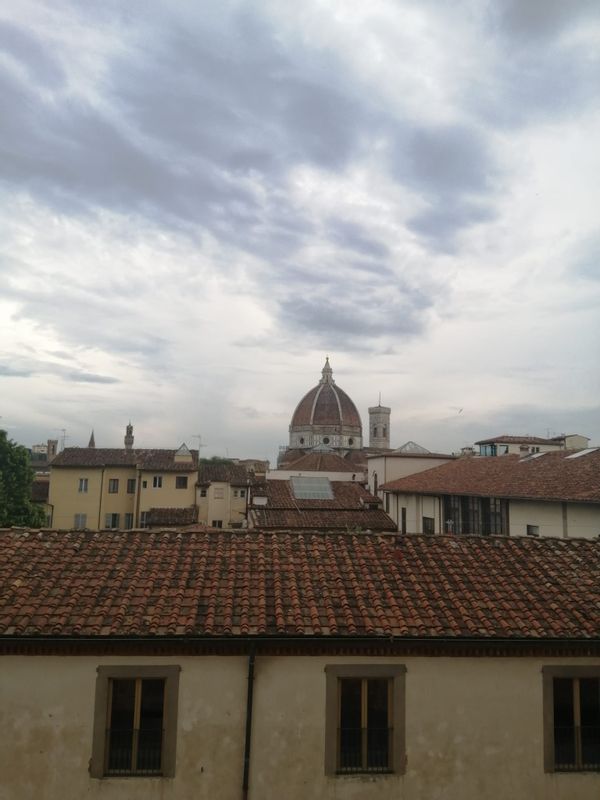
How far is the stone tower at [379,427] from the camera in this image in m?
107

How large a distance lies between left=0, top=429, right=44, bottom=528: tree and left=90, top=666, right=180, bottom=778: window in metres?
28.9

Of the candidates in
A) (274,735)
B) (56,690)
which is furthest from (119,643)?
(274,735)

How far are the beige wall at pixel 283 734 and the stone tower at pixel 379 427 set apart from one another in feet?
329

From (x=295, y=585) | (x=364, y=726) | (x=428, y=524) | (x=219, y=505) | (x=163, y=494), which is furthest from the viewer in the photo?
(x=219, y=505)

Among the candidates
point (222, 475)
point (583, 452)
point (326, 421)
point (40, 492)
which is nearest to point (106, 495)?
Answer: point (40, 492)

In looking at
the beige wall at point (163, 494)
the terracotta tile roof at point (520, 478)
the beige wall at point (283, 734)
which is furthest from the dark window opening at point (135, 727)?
the beige wall at point (163, 494)

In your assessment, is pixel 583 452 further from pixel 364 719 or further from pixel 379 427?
pixel 379 427

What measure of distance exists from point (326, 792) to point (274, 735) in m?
0.91

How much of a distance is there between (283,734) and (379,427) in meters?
102

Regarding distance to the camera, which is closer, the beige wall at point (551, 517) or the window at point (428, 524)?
the beige wall at point (551, 517)

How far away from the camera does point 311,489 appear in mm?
37688

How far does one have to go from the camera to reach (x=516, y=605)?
782cm

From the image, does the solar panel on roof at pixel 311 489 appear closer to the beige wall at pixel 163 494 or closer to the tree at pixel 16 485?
the beige wall at pixel 163 494

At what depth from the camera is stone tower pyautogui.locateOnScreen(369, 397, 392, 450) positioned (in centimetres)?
10706
